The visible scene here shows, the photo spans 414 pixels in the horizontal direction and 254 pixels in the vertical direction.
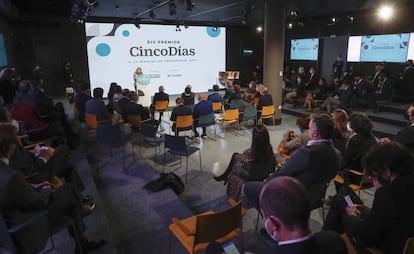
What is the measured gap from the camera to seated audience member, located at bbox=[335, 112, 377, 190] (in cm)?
338

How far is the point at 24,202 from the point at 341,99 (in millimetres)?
8678

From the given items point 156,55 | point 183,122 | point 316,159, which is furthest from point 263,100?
point 156,55

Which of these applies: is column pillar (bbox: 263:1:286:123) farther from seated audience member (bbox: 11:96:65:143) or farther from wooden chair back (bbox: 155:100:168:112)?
seated audience member (bbox: 11:96:65:143)

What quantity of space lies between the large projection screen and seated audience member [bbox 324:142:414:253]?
9501 millimetres

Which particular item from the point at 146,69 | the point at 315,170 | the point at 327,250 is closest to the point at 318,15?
the point at 146,69

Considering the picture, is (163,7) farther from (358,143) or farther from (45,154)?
(358,143)

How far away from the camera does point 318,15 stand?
12.5 meters

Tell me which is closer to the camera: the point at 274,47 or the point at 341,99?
the point at 274,47

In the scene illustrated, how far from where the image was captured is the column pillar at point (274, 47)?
8031 millimetres

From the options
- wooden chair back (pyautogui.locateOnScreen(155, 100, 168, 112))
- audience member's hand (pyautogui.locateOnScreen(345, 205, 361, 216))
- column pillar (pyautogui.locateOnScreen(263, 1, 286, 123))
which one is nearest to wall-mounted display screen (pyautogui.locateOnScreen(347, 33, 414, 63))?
column pillar (pyautogui.locateOnScreen(263, 1, 286, 123))

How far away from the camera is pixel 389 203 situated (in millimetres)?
1866

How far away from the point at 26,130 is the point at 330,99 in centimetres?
814

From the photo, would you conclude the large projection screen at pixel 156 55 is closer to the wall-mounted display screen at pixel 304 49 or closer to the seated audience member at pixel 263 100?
the wall-mounted display screen at pixel 304 49

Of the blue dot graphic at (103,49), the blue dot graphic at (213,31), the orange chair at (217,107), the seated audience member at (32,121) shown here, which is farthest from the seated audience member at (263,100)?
the blue dot graphic at (213,31)
